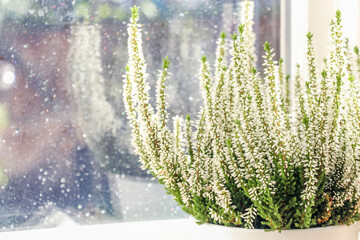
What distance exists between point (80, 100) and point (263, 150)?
18.8 inches

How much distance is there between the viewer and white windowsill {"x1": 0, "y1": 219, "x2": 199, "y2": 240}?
952 millimetres

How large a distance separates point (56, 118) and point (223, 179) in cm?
45

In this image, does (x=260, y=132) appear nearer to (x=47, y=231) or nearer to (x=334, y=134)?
(x=334, y=134)

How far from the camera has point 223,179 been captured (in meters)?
0.70

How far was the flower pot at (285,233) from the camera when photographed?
65 centimetres

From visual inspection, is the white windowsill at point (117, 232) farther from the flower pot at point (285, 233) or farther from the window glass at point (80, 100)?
the flower pot at point (285, 233)

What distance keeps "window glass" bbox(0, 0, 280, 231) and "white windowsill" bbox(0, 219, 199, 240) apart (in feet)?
0.07

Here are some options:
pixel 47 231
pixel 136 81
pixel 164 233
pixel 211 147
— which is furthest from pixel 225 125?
pixel 47 231

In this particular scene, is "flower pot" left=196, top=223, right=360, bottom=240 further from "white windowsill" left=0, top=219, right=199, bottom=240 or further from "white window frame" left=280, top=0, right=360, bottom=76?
"white window frame" left=280, top=0, right=360, bottom=76

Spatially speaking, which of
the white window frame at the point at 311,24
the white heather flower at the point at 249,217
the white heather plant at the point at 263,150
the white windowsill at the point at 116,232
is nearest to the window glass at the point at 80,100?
the white windowsill at the point at 116,232

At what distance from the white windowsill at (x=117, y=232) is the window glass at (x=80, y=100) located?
0.02 metres

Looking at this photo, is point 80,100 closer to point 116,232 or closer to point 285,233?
point 116,232

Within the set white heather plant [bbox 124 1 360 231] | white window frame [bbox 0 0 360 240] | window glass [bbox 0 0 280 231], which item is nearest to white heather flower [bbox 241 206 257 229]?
white heather plant [bbox 124 1 360 231]

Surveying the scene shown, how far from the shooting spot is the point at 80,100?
1000mm
